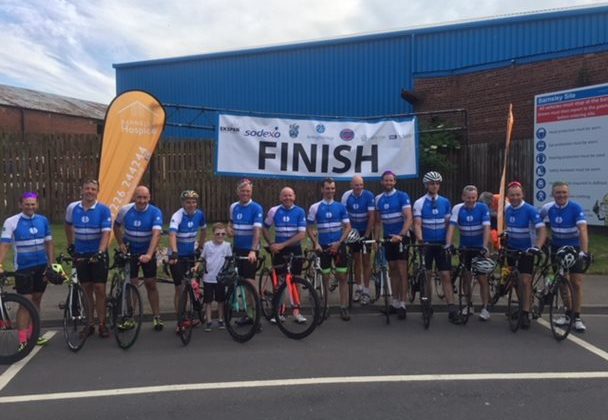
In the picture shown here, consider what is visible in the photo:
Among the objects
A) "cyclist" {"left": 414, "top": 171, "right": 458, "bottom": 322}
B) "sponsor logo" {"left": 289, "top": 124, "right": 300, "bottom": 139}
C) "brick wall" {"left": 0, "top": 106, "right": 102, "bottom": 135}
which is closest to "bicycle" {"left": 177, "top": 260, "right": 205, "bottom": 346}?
"cyclist" {"left": 414, "top": 171, "right": 458, "bottom": 322}

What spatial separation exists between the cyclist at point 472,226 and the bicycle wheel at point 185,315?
10.8ft

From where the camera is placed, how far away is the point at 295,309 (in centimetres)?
663

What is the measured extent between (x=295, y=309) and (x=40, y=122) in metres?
37.9

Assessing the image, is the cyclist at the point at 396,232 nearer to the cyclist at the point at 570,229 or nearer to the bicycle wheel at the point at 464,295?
the bicycle wheel at the point at 464,295

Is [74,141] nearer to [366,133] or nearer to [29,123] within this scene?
[366,133]

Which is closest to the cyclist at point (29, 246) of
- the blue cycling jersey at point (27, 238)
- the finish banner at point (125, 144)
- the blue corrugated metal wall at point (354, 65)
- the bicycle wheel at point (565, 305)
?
the blue cycling jersey at point (27, 238)

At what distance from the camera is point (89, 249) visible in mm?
6418

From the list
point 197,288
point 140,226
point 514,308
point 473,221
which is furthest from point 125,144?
point 514,308

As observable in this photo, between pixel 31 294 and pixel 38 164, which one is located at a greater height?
pixel 38 164

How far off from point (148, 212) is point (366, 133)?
599 cm

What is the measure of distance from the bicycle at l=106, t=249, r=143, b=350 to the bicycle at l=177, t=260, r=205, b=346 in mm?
449

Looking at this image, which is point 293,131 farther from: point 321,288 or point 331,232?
point 321,288

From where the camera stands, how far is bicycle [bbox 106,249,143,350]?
20.3 feet

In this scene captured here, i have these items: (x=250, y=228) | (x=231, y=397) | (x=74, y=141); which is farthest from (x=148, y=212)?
(x=74, y=141)
